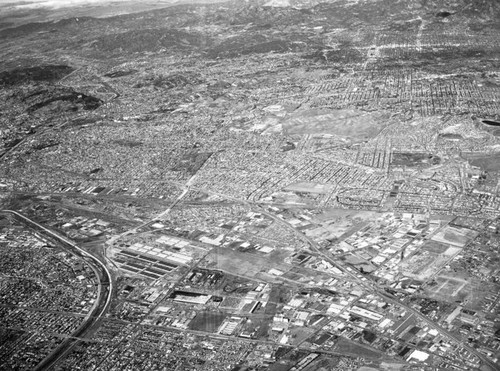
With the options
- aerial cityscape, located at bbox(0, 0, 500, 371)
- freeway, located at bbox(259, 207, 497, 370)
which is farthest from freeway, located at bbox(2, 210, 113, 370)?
freeway, located at bbox(259, 207, 497, 370)

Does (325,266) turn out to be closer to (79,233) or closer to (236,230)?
(236,230)

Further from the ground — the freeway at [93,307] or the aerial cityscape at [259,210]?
the freeway at [93,307]

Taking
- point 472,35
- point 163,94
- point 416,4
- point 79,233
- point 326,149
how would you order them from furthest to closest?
point 416,4, point 472,35, point 163,94, point 326,149, point 79,233

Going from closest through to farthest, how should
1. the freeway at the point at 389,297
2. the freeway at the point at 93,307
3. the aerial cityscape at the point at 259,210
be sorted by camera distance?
1. the freeway at the point at 389,297
2. the freeway at the point at 93,307
3. the aerial cityscape at the point at 259,210

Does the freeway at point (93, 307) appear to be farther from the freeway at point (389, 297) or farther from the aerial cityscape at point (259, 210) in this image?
the freeway at point (389, 297)

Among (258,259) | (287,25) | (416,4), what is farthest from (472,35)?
(258,259)

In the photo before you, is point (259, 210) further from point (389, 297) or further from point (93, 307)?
point (93, 307)

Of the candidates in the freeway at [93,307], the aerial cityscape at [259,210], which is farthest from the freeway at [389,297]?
the freeway at [93,307]
